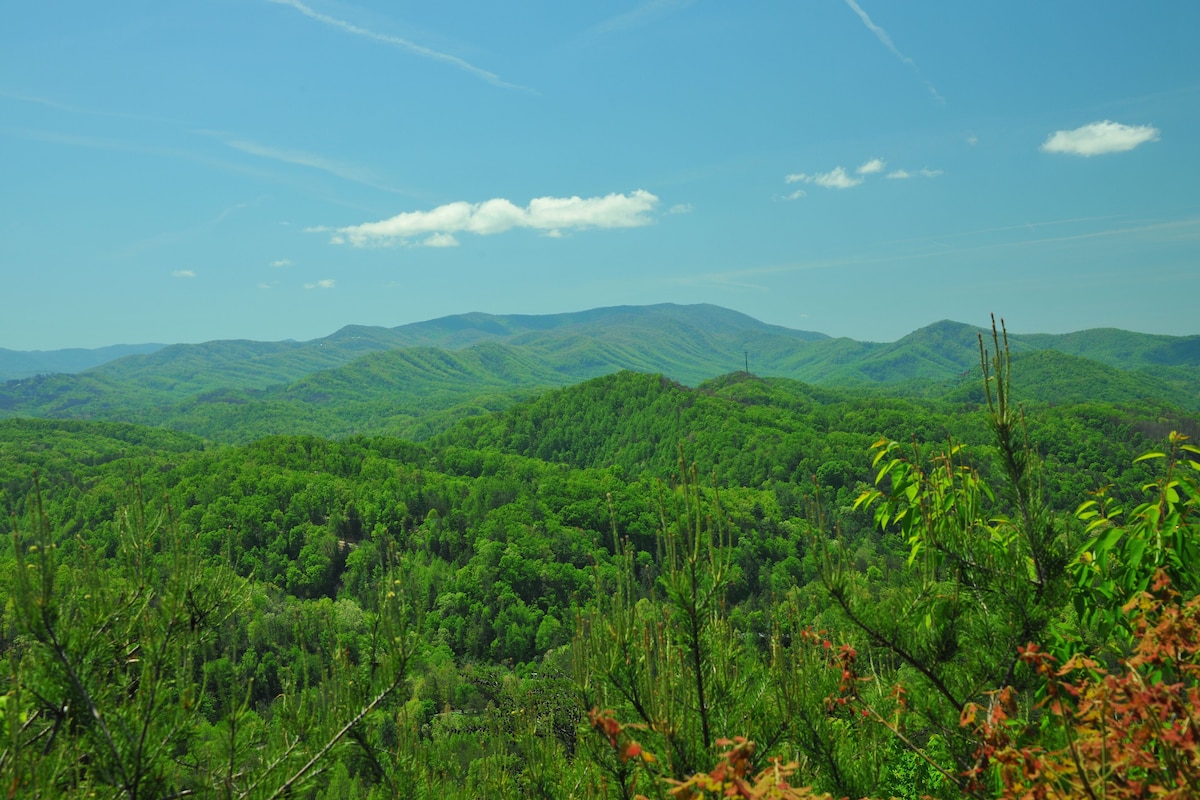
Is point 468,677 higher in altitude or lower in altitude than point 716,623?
lower

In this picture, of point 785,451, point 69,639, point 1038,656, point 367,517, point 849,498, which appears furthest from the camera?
point 785,451

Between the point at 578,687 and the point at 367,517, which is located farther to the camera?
the point at 367,517

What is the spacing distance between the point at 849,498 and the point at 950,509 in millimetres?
90115

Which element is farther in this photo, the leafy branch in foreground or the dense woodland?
the leafy branch in foreground

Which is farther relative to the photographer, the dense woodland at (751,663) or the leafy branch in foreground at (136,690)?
the leafy branch in foreground at (136,690)

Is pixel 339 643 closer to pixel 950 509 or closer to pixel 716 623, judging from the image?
pixel 716 623

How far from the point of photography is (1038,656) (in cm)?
316

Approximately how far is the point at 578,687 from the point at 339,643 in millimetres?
2190

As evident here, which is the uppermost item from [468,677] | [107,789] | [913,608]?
[913,608]

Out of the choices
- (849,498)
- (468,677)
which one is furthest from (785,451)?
(468,677)

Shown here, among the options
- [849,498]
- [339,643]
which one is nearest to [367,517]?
[849,498]

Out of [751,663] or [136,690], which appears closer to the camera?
[136,690]

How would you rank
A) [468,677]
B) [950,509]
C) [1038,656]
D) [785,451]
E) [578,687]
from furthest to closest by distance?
[785,451], [468,677], [578,687], [950,509], [1038,656]

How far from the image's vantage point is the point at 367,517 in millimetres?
78188
